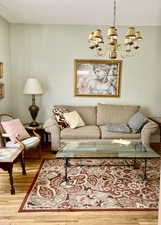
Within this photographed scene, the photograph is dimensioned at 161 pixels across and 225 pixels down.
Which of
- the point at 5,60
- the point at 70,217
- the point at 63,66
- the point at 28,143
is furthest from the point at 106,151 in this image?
the point at 5,60

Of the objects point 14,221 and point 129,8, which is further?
point 129,8

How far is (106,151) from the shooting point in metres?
3.22

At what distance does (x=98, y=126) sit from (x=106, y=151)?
1.37 meters

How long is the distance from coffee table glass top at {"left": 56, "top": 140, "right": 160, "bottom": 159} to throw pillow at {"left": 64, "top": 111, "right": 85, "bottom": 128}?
2.38ft

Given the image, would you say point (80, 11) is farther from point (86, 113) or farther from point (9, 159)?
point (9, 159)

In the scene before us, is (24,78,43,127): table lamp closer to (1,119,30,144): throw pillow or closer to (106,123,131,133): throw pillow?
(1,119,30,144): throw pillow

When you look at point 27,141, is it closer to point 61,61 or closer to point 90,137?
point 90,137

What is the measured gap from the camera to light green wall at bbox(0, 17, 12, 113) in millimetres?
4230

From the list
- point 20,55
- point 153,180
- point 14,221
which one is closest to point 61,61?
point 20,55

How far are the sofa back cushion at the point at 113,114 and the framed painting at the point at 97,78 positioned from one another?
1.28 feet

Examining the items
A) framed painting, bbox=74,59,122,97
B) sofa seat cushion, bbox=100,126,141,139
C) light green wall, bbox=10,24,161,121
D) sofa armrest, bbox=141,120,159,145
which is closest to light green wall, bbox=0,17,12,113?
light green wall, bbox=10,24,161,121

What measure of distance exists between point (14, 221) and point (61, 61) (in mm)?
3511

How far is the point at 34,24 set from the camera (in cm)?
466

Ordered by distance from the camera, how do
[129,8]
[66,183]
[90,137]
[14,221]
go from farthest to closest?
[90,137], [129,8], [66,183], [14,221]
